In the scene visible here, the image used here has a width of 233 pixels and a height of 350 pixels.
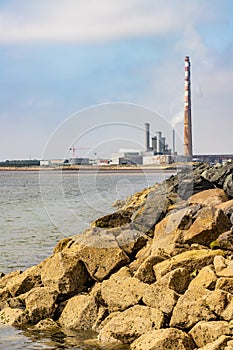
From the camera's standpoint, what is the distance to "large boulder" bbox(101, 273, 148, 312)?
1015cm

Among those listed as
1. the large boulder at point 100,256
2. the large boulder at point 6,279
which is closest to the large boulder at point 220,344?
the large boulder at point 100,256

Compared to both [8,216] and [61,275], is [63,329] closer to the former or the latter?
[61,275]

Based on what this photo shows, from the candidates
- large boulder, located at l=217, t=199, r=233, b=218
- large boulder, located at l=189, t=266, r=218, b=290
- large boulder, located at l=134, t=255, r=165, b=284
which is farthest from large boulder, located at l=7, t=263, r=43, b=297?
large boulder, located at l=217, t=199, r=233, b=218

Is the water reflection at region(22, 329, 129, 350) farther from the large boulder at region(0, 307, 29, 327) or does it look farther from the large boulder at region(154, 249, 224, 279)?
the large boulder at region(154, 249, 224, 279)

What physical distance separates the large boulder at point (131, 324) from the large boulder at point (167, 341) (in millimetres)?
401

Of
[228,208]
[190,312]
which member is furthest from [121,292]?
[228,208]

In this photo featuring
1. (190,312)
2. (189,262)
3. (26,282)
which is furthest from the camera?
(26,282)

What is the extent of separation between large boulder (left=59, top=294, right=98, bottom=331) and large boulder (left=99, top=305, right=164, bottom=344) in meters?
0.62

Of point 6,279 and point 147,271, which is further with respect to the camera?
point 6,279

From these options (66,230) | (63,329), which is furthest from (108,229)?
(66,230)

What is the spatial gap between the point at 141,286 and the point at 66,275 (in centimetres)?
170

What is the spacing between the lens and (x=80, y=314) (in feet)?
34.6

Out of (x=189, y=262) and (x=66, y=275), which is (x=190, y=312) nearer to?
(x=189, y=262)

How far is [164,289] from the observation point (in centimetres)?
995
